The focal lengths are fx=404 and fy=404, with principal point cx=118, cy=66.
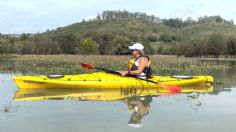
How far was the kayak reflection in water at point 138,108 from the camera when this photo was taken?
8.11m

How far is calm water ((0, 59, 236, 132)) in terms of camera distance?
7516 mm

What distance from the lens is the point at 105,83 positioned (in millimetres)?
12984

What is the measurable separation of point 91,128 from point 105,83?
561 centimetres

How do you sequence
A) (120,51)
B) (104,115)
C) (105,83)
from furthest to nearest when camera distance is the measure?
(120,51), (105,83), (104,115)

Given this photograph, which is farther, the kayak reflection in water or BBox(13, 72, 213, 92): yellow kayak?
BBox(13, 72, 213, 92): yellow kayak

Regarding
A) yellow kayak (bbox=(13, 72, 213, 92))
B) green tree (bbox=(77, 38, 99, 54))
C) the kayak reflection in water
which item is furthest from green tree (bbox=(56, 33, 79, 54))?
the kayak reflection in water

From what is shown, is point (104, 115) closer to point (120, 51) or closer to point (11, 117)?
point (11, 117)

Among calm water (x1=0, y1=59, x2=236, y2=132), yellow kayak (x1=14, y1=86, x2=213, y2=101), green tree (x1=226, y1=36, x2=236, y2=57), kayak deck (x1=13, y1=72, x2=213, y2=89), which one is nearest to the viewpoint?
calm water (x1=0, y1=59, x2=236, y2=132)

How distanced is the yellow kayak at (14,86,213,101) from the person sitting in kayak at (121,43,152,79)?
523mm

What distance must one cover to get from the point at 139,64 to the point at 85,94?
2.13 meters

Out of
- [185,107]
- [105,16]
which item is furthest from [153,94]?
[105,16]

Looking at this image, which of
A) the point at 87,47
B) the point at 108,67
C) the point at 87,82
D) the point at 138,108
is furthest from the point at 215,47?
the point at 138,108

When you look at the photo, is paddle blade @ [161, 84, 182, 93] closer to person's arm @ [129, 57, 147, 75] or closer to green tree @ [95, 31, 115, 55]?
person's arm @ [129, 57, 147, 75]

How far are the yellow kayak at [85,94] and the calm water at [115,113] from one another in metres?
0.03
